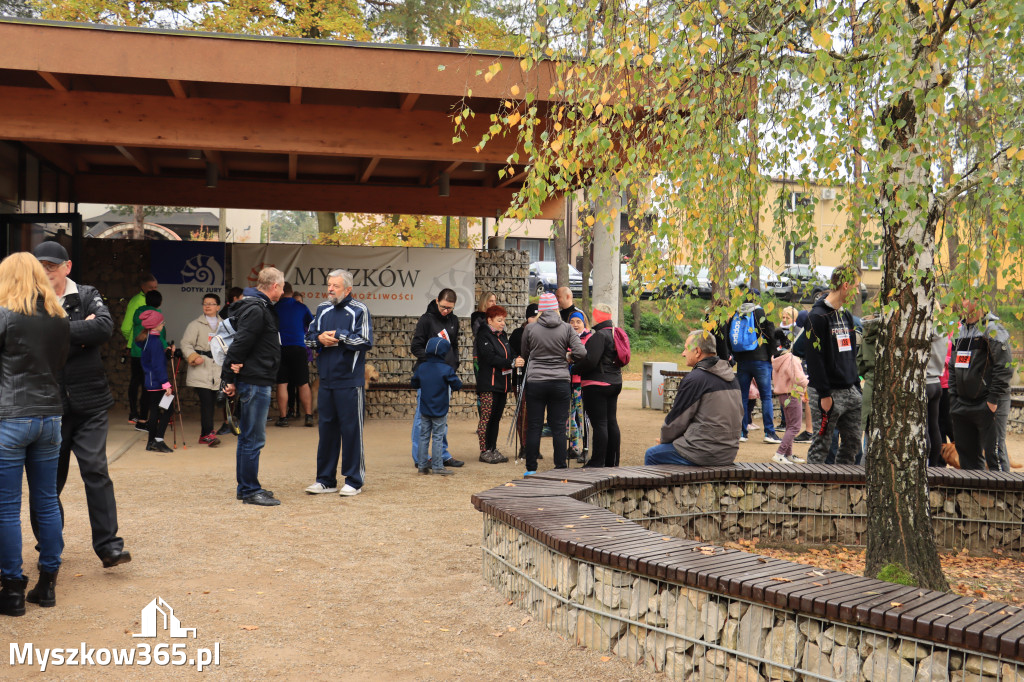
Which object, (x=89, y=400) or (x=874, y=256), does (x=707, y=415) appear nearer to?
(x=874, y=256)

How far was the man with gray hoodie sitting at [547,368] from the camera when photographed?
821 cm

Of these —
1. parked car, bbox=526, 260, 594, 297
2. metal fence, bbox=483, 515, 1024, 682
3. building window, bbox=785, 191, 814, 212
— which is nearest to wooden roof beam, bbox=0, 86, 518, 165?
building window, bbox=785, 191, 814, 212

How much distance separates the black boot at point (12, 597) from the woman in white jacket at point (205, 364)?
19.3 feet

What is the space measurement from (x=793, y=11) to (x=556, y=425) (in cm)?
472

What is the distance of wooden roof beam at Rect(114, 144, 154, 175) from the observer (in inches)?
461

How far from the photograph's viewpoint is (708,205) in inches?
204

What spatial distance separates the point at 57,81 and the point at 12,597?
5.85 m

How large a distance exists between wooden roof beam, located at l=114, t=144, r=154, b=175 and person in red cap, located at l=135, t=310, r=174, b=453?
9.27ft

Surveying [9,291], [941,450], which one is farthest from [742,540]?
[9,291]

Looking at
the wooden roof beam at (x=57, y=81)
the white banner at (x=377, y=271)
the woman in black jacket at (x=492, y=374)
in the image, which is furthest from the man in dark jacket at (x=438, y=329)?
the white banner at (x=377, y=271)

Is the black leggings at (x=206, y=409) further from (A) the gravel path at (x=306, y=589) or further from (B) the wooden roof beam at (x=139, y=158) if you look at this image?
(B) the wooden roof beam at (x=139, y=158)

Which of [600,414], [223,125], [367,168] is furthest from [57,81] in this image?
[600,414]

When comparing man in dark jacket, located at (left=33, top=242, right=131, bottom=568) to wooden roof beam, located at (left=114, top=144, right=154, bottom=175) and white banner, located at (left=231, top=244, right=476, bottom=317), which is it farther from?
white banner, located at (left=231, top=244, right=476, bottom=317)

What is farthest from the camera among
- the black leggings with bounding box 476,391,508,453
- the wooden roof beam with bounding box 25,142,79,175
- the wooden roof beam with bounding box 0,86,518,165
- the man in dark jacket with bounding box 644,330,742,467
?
the wooden roof beam with bounding box 25,142,79,175
